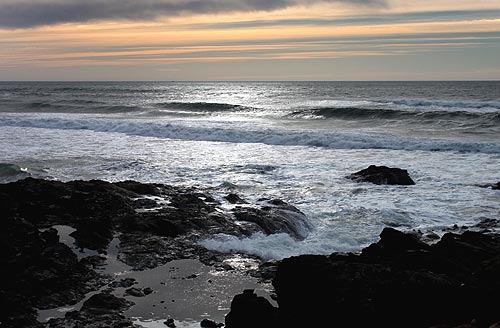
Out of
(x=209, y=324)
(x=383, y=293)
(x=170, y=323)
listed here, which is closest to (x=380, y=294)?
(x=383, y=293)

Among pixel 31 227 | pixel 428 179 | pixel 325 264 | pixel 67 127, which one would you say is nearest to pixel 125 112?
pixel 67 127

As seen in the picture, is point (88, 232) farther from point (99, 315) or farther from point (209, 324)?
point (209, 324)

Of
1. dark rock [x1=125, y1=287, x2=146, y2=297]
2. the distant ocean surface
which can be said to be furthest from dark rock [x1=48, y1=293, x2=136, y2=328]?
the distant ocean surface

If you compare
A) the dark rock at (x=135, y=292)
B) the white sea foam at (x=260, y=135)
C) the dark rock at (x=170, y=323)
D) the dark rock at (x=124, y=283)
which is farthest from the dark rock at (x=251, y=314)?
the white sea foam at (x=260, y=135)

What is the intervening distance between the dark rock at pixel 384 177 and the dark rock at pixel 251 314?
10.5m

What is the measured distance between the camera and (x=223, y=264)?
891cm

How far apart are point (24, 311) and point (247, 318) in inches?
114

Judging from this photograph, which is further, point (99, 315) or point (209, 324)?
point (99, 315)

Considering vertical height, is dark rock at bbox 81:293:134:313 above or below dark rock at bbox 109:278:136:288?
above

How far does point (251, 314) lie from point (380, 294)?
143 cm

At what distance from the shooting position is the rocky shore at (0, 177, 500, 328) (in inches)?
230

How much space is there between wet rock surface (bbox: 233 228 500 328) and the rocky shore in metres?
0.01

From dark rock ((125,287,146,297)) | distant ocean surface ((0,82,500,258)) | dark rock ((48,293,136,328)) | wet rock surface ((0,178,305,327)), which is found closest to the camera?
dark rock ((48,293,136,328))

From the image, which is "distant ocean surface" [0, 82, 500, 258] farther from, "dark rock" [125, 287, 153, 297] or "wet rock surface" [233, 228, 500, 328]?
"wet rock surface" [233, 228, 500, 328]
